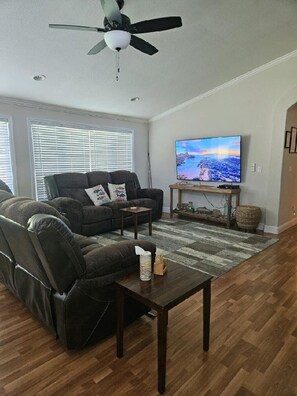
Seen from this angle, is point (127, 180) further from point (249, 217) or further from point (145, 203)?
point (249, 217)

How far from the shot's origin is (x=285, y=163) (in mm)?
4484

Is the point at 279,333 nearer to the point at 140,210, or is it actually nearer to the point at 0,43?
the point at 140,210

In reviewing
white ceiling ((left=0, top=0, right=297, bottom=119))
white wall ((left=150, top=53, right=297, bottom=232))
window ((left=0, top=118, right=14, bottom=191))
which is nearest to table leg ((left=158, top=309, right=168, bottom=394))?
white ceiling ((left=0, top=0, right=297, bottom=119))

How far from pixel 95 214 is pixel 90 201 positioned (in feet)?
1.88

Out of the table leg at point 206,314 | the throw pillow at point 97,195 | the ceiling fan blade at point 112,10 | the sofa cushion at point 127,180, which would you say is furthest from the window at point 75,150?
the table leg at point 206,314

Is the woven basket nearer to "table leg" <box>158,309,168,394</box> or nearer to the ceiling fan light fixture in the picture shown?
the ceiling fan light fixture

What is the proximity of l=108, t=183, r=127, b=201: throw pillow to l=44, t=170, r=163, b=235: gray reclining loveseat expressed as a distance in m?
0.11

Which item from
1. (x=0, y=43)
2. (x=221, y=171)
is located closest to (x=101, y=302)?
(x=0, y=43)

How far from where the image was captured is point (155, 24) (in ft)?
7.54

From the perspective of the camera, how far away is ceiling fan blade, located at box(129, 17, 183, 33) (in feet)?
7.37

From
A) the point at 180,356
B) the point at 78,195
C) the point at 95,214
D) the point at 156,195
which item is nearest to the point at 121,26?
the point at 180,356

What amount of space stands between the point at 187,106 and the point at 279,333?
4.82 m

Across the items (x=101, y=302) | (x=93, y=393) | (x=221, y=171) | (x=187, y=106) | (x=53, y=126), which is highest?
(x=187, y=106)

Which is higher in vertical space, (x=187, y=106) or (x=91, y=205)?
(x=187, y=106)
